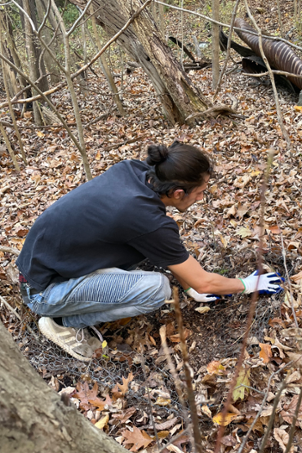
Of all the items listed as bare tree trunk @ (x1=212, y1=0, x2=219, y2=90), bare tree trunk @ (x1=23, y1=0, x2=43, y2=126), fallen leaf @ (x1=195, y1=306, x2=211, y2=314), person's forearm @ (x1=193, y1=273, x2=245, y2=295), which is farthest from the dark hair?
bare tree trunk @ (x1=23, y1=0, x2=43, y2=126)

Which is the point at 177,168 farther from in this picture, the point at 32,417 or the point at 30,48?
the point at 30,48

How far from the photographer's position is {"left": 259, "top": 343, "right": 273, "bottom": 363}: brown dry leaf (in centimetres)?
196

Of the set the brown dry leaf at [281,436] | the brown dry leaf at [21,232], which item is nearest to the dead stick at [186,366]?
the brown dry leaf at [281,436]

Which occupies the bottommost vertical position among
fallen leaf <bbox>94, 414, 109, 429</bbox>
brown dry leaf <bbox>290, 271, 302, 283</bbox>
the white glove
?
fallen leaf <bbox>94, 414, 109, 429</bbox>

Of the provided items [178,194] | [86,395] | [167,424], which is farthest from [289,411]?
[178,194]

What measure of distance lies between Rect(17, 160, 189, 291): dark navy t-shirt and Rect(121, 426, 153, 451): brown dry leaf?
3.17 ft

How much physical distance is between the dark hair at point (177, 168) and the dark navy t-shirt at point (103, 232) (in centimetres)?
10

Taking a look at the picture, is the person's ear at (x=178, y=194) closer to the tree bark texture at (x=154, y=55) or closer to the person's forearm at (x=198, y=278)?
the person's forearm at (x=198, y=278)

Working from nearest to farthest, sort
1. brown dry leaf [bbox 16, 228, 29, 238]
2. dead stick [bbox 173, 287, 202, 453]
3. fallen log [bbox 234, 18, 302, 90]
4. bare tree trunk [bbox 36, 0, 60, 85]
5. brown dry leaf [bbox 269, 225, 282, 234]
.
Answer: dead stick [bbox 173, 287, 202, 453] < brown dry leaf [bbox 269, 225, 282, 234] < brown dry leaf [bbox 16, 228, 29, 238] < fallen log [bbox 234, 18, 302, 90] < bare tree trunk [bbox 36, 0, 60, 85]

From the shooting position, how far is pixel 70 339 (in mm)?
2434

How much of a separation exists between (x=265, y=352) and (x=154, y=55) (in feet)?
14.4

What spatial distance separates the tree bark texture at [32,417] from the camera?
60 cm

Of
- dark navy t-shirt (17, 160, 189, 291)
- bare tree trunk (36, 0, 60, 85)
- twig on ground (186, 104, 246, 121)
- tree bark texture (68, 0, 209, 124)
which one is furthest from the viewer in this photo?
bare tree trunk (36, 0, 60, 85)

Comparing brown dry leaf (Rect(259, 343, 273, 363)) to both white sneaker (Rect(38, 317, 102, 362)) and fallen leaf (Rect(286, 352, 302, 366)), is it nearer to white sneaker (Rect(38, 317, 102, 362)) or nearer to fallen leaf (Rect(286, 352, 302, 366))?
fallen leaf (Rect(286, 352, 302, 366))
